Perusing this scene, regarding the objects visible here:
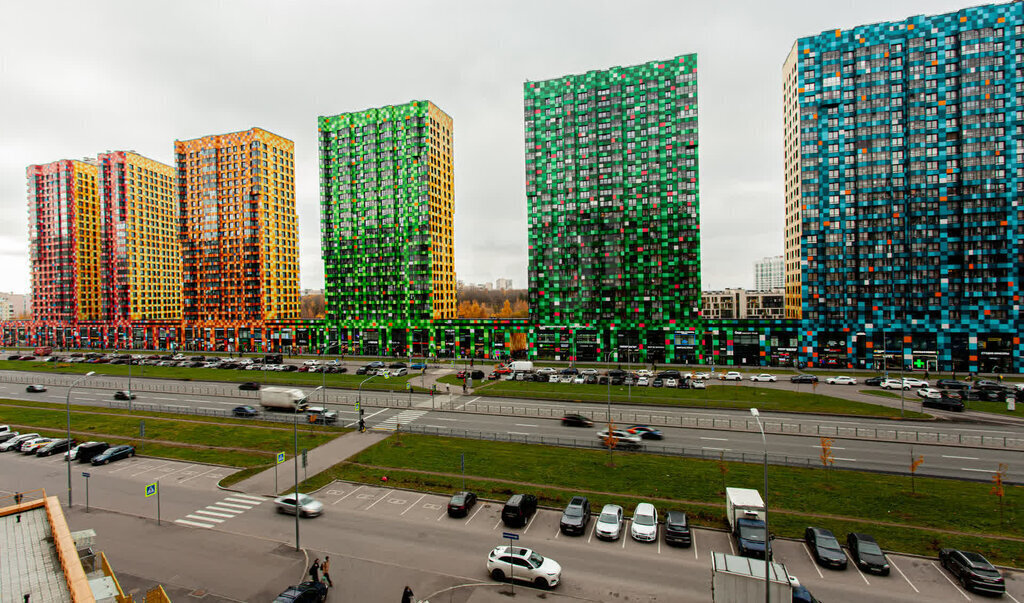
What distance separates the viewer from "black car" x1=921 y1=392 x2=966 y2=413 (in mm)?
50438

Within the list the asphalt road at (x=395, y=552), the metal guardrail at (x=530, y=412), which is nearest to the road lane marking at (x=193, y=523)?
the asphalt road at (x=395, y=552)

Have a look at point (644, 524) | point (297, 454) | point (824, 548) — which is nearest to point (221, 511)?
point (297, 454)

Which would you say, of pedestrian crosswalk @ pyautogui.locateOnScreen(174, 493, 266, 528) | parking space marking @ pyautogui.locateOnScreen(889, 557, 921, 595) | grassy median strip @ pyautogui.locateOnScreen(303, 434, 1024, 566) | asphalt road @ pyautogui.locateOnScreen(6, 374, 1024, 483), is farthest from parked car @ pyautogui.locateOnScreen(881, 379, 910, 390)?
pedestrian crosswalk @ pyautogui.locateOnScreen(174, 493, 266, 528)

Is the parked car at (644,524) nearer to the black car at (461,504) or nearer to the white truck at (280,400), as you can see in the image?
the black car at (461,504)

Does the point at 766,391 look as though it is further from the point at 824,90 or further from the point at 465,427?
the point at 824,90

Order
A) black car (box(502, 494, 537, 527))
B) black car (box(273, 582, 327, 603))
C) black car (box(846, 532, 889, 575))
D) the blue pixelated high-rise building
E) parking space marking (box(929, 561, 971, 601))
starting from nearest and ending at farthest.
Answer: black car (box(273, 582, 327, 603)) < parking space marking (box(929, 561, 971, 601)) < black car (box(846, 532, 889, 575)) < black car (box(502, 494, 537, 527)) < the blue pixelated high-rise building

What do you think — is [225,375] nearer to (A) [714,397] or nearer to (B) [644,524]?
(A) [714,397]

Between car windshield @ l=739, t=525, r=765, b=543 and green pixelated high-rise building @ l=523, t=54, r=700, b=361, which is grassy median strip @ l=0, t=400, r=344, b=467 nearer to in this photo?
car windshield @ l=739, t=525, r=765, b=543

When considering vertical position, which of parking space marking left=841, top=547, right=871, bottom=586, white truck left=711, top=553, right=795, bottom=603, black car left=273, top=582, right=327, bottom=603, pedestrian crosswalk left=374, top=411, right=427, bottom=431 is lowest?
pedestrian crosswalk left=374, top=411, right=427, bottom=431

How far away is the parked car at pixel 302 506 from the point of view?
1099 inches

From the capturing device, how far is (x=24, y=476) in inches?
1407

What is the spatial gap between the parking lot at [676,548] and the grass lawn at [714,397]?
103ft

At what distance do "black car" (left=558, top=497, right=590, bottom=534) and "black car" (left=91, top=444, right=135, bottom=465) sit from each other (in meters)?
36.0

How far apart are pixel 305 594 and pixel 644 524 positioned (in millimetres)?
15859
